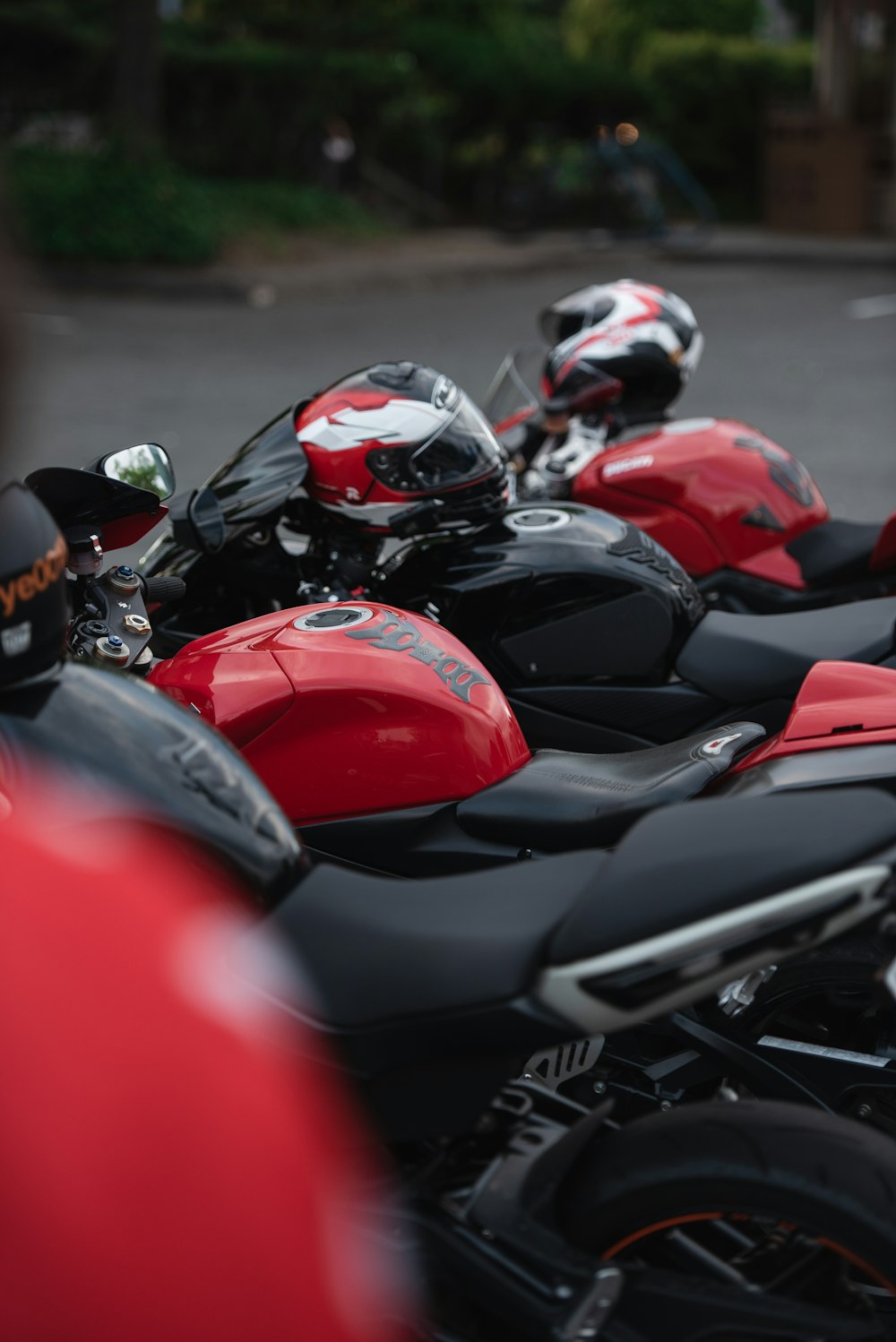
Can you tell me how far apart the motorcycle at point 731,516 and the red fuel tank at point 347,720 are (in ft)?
5.55

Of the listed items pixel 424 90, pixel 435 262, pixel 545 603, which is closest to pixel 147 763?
pixel 545 603

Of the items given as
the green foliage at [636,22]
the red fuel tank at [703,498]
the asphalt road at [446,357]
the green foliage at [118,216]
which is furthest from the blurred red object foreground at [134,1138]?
the green foliage at [636,22]

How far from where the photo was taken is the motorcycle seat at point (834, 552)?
3.94 metres

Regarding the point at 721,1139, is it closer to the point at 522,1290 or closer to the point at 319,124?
the point at 522,1290

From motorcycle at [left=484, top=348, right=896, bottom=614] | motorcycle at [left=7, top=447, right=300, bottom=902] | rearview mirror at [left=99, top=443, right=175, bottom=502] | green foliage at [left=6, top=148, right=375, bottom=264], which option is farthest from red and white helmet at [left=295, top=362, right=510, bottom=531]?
green foliage at [left=6, top=148, right=375, bottom=264]

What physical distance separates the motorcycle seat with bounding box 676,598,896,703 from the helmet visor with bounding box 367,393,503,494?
60 centimetres

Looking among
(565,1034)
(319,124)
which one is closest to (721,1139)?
(565,1034)

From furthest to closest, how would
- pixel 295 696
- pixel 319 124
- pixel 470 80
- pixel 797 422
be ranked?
1. pixel 470 80
2. pixel 319 124
3. pixel 797 422
4. pixel 295 696

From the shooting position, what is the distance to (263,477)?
9.87 feet

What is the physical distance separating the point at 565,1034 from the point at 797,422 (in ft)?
26.6

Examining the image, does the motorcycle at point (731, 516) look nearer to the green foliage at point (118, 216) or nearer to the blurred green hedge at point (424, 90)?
the green foliage at point (118, 216)

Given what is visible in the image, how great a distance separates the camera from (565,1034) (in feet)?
5.03

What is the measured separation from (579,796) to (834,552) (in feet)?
6.30

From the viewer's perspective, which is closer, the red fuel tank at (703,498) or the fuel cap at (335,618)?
the fuel cap at (335,618)
